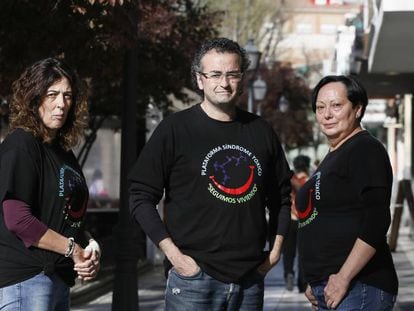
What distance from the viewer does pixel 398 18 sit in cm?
1226

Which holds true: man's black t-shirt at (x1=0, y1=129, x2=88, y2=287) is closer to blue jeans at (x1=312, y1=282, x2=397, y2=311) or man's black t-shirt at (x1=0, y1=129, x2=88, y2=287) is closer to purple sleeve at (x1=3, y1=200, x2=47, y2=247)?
purple sleeve at (x1=3, y1=200, x2=47, y2=247)

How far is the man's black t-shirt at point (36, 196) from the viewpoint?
4.45 m

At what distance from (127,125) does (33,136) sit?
5269 millimetres

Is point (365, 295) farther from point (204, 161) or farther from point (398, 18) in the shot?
point (398, 18)

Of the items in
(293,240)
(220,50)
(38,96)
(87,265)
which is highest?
(220,50)

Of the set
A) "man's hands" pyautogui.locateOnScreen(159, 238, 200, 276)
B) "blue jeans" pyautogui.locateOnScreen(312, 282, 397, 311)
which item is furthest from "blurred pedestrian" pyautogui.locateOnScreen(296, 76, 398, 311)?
"man's hands" pyautogui.locateOnScreen(159, 238, 200, 276)

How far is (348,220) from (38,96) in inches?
57.5

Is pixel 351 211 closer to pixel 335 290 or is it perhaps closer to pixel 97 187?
pixel 335 290

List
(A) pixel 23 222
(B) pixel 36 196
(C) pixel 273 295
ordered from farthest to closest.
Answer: (C) pixel 273 295 < (B) pixel 36 196 < (A) pixel 23 222

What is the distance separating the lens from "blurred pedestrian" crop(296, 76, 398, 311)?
180 inches

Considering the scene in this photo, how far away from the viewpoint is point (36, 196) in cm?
451

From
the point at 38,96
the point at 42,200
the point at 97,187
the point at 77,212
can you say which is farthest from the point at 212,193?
the point at 97,187

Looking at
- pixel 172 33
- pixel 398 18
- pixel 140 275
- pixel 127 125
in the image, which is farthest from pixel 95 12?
pixel 140 275

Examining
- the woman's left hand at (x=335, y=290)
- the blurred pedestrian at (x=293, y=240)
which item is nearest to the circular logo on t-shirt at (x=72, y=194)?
the woman's left hand at (x=335, y=290)
